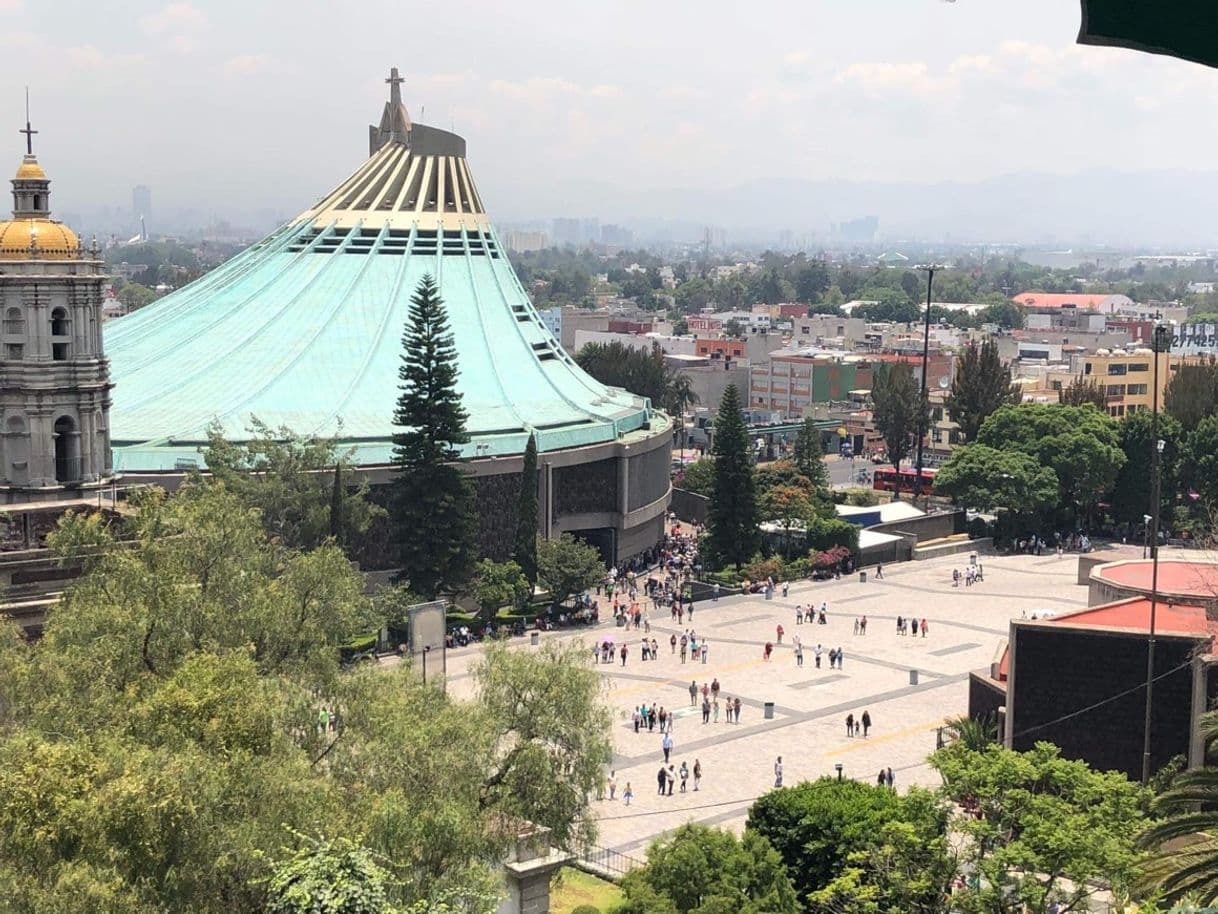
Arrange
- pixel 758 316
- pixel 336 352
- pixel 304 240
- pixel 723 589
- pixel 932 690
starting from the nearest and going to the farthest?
pixel 932 690
pixel 723 589
pixel 336 352
pixel 304 240
pixel 758 316

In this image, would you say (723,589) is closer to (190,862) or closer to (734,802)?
(734,802)

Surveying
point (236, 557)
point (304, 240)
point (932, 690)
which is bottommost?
point (932, 690)

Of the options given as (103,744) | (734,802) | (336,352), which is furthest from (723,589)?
(103,744)

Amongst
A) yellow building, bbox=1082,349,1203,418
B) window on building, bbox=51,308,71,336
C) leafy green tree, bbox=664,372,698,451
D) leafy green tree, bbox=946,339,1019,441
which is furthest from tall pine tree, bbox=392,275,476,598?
yellow building, bbox=1082,349,1203,418

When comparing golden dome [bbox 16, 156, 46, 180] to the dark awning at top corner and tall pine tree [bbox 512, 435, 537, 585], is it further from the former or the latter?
the dark awning at top corner

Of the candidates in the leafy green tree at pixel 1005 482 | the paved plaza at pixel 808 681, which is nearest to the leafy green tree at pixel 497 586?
the paved plaza at pixel 808 681

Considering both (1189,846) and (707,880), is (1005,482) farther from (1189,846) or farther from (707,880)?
(1189,846)
